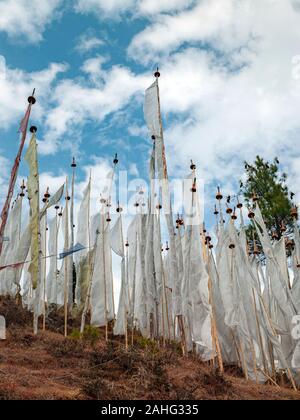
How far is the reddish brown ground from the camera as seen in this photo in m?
5.41

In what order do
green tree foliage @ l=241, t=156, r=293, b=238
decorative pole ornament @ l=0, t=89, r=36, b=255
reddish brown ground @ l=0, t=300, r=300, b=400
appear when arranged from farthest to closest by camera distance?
green tree foliage @ l=241, t=156, r=293, b=238 < reddish brown ground @ l=0, t=300, r=300, b=400 < decorative pole ornament @ l=0, t=89, r=36, b=255

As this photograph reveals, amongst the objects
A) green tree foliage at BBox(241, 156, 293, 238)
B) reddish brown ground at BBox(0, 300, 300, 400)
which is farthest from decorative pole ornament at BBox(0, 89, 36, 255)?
green tree foliage at BBox(241, 156, 293, 238)

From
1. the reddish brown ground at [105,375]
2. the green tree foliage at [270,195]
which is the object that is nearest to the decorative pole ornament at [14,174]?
the reddish brown ground at [105,375]

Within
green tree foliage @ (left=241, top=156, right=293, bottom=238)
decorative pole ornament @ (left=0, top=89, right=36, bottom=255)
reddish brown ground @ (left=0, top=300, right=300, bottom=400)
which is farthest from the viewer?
green tree foliage @ (left=241, top=156, right=293, bottom=238)

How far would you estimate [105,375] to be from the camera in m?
6.23

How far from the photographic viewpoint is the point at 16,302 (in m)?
11.4

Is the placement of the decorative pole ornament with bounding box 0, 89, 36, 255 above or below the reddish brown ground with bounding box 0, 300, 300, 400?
above

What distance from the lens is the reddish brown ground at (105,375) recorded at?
5414mm

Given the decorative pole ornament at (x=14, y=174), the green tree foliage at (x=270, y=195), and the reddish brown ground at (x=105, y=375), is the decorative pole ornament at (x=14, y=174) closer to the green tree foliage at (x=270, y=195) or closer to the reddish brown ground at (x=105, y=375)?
the reddish brown ground at (x=105, y=375)

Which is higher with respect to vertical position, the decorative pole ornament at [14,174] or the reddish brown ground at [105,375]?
the decorative pole ornament at [14,174]

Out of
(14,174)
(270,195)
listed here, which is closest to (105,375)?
(14,174)

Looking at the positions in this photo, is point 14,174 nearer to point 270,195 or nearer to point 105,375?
point 105,375

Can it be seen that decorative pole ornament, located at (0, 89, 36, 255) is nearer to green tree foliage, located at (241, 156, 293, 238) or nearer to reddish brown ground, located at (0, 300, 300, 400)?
reddish brown ground, located at (0, 300, 300, 400)

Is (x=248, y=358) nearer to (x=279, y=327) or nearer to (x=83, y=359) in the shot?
(x=279, y=327)
